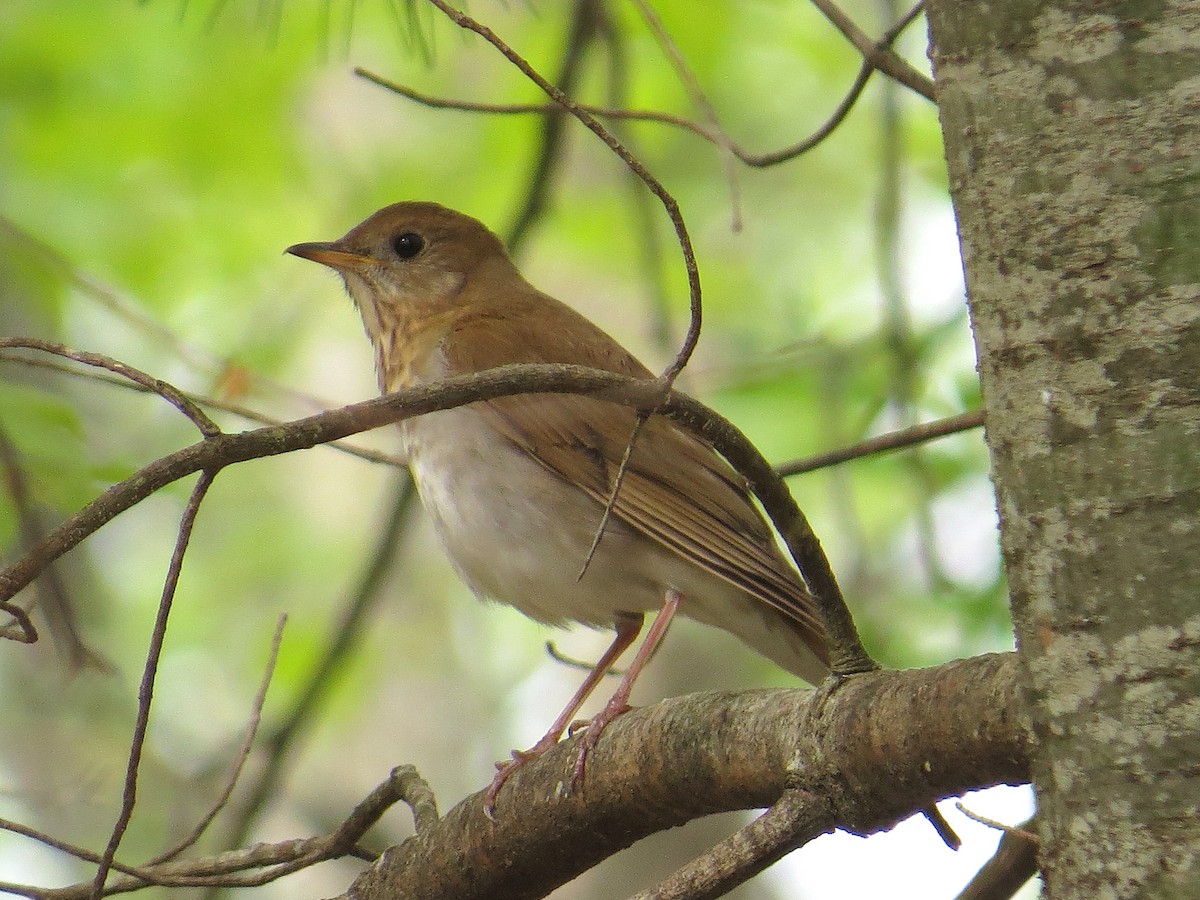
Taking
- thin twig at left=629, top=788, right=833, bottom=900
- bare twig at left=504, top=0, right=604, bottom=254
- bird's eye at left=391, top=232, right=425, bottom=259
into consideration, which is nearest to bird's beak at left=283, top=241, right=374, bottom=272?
bird's eye at left=391, top=232, right=425, bottom=259

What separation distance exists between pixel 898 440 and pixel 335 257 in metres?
2.78

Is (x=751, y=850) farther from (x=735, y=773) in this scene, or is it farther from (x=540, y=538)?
(x=540, y=538)

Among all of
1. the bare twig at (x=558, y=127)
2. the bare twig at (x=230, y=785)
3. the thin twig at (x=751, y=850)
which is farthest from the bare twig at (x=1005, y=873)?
the bare twig at (x=558, y=127)

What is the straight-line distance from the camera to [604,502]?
13.1 feet

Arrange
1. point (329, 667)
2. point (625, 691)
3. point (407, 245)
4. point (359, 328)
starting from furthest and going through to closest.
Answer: point (359, 328) < point (407, 245) < point (329, 667) < point (625, 691)

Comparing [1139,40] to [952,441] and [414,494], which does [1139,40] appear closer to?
[414,494]

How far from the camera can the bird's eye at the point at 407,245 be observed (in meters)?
5.25

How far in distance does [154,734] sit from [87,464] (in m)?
3.58

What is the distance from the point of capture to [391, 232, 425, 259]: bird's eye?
5246 mm

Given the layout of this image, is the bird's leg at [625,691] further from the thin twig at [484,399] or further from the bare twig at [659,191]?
the bare twig at [659,191]

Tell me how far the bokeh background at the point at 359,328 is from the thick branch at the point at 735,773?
1542mm

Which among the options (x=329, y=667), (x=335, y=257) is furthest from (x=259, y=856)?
(x=335, y=257)

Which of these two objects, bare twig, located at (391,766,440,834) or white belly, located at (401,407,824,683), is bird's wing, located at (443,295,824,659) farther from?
bare twig, located at (391,766,440,834)

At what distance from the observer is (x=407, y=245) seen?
17.3 feet
